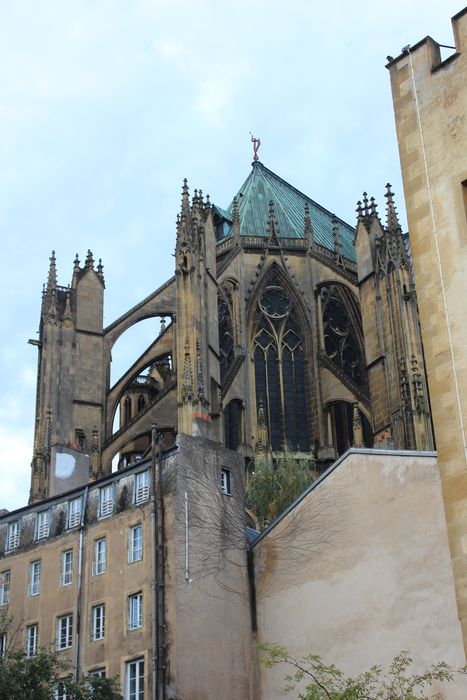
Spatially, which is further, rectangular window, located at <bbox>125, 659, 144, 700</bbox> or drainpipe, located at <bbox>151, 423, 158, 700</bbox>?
rectangular window, located at <bbox>125, 659, 144, 700</bbox>

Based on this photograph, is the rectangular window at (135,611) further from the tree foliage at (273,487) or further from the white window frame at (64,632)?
the tree foliage at (273,487)

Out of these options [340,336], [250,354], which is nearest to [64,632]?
[250,354]

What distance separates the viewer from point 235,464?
28125 millimetres

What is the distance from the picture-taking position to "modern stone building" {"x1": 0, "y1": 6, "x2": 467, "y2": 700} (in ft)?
61.7

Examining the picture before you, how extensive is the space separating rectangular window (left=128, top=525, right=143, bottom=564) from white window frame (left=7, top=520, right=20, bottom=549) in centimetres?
418

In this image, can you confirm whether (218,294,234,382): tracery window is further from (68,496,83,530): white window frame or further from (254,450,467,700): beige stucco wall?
(254,450,467,700): beige stucco wall

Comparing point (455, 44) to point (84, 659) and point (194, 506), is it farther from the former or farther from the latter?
point (84, 659)

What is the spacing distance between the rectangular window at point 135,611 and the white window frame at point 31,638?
2.86 metres

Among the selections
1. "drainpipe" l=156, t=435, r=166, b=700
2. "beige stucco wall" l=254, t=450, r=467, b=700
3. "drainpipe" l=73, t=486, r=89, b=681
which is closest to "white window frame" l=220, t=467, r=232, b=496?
"beige stucco wall" l=254, t=450, r=467, b=700

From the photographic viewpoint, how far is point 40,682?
22.0 metres

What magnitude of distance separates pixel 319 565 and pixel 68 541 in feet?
20.4

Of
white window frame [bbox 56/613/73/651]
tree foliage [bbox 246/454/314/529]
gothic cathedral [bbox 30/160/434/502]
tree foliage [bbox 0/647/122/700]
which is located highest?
gothic cathedral [bbox 30/160/434/502]

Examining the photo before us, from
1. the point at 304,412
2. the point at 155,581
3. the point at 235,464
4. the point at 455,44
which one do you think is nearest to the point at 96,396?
the point at 304,412

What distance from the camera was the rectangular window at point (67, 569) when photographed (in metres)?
27.0
